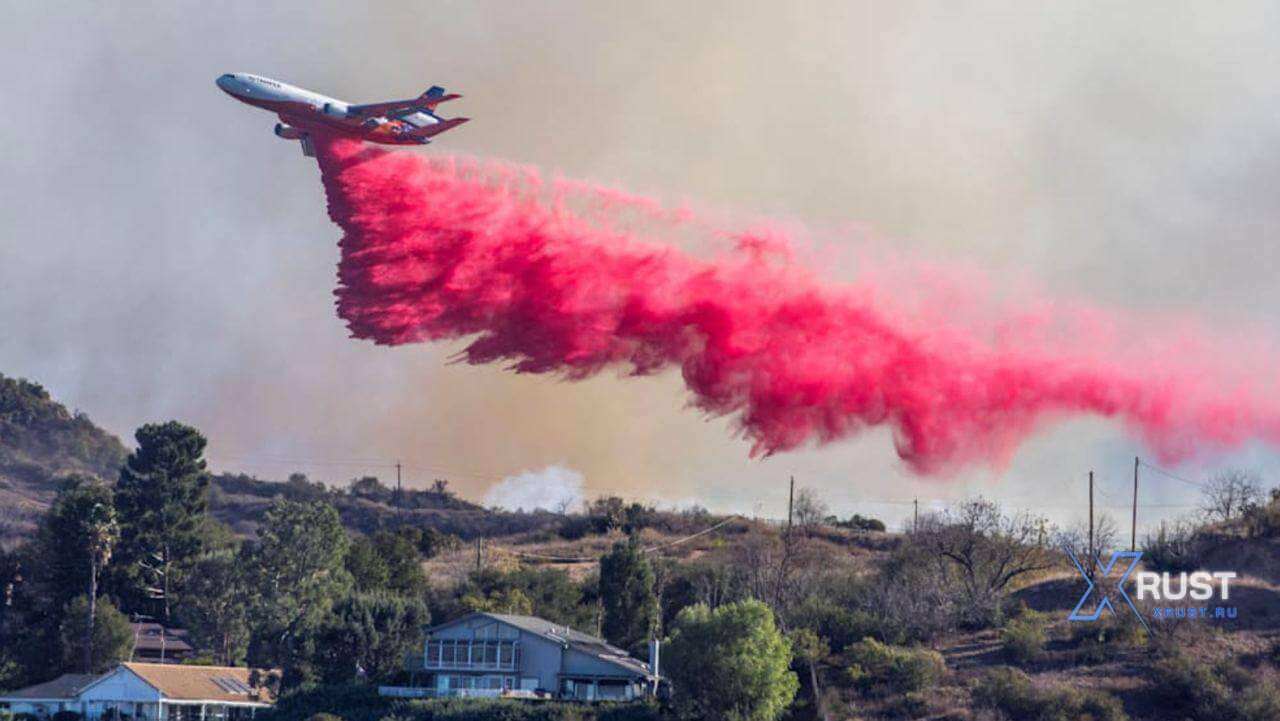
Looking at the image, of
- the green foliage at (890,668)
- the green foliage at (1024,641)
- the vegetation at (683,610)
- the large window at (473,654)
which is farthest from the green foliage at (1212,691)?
the large window at (473,654)

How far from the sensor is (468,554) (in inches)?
5620

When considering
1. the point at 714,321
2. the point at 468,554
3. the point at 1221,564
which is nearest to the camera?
the point at 714,321

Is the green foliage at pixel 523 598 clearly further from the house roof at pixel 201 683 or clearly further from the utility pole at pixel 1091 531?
the utility pole at pixel 1091 531

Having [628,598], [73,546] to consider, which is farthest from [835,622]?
[73,546]

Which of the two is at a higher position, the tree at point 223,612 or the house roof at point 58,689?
the tree at point 223,612

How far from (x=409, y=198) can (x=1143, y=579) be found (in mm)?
52977

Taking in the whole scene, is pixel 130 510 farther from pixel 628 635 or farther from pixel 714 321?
pixel 714 321

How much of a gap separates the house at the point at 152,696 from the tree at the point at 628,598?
22.8 meters

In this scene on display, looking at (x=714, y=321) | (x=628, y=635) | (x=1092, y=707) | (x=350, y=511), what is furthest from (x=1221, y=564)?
(x=350, y=511)

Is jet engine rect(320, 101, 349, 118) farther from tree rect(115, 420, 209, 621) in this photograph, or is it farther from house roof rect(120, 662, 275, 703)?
tree rect(115, 420, 209, 621)

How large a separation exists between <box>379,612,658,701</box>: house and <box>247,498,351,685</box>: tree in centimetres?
1408

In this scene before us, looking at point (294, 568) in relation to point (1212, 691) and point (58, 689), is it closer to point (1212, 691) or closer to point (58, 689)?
point (58, 689)

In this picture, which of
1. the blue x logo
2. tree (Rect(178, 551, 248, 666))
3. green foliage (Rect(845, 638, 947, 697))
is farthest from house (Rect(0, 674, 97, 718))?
the blue x logo

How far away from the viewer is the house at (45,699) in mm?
90875
